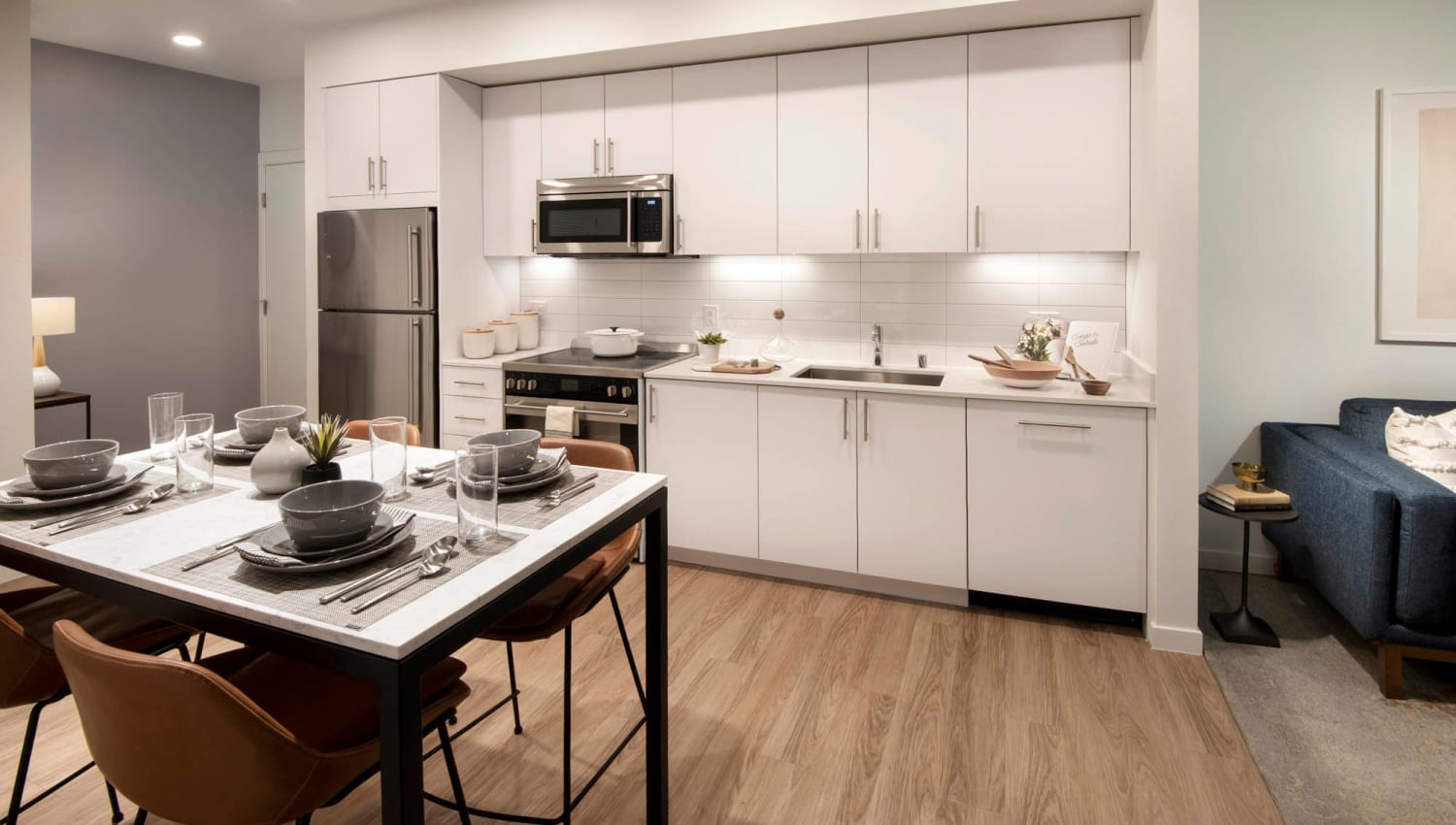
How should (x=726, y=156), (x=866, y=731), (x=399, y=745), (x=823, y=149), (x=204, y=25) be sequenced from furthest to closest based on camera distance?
(x=204, y=25) → (x=726, y=156) → (x=823, y=149) → (x=866, y=731) → (x=399, y=745)

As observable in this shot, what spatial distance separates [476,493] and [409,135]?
329 centimetres

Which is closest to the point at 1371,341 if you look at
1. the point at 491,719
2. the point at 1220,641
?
the point at 1220,641

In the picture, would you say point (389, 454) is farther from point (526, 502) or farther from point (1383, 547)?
point (1383, 547)

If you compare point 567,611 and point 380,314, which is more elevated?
point 380,314

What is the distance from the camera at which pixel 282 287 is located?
5.77 m

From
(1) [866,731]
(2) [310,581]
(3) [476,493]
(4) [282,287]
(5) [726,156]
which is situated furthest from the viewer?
(4) [282,287]

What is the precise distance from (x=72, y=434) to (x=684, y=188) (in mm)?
4055

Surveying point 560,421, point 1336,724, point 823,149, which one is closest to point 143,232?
point 560,421

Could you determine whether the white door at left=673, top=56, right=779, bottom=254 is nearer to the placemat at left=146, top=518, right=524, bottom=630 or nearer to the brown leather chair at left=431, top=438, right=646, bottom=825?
the brown leather chair at left=431, top=438, right=646, bottom=825

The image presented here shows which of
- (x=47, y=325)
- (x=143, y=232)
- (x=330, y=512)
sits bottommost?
(x=330, y=512)

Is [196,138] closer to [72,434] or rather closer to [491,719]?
[72,434]

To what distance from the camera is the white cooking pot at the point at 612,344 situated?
159 inches

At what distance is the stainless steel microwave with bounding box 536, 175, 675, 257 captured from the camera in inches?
152

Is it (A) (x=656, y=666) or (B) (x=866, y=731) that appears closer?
(A) (x=656, y=666)
